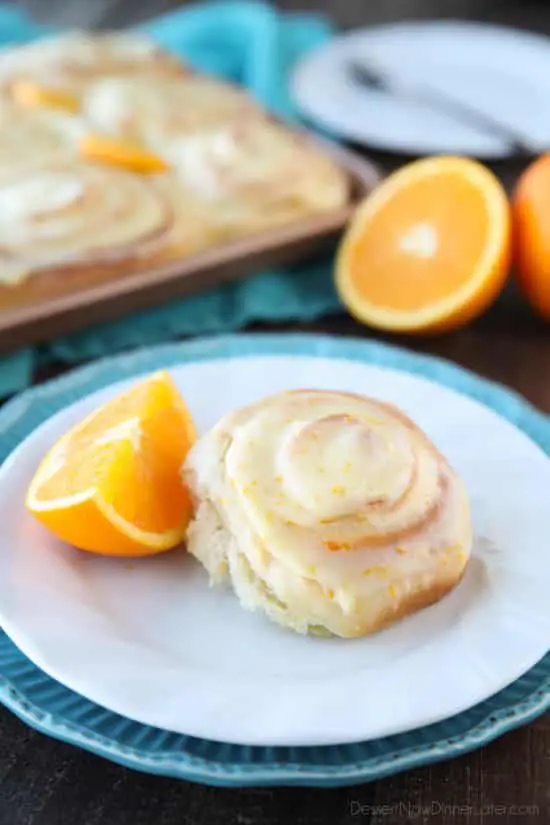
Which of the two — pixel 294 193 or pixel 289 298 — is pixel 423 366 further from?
pixel 294 193

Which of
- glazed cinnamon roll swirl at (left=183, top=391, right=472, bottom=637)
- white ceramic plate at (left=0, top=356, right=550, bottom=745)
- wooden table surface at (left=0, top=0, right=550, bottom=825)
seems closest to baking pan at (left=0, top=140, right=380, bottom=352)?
white ceramic plate at (left=0, top=356, right=550, bottom=745)

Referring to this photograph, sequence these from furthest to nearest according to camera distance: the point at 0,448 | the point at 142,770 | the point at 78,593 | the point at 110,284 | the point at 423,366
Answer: the point at 110,284
the point at 423,366
the point at 0,448
the point at 78,593
the point at 142,770

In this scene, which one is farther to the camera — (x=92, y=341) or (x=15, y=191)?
(x=15, y=191)

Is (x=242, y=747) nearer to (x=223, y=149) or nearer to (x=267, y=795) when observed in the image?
(x=267, y=795)

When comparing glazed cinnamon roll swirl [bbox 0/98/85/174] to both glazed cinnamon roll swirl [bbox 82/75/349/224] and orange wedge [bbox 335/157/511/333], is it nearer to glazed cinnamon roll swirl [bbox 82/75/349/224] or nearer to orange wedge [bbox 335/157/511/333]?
glazed cinnamon roll swirl [bbox 82/75/349/224]

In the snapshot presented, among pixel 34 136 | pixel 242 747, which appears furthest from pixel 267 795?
pixel 34 136

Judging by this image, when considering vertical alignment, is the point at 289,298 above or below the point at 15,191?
below

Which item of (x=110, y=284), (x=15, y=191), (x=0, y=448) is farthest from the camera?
(x=15, y=191)

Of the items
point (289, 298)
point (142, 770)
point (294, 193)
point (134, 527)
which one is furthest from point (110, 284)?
point (142, 770)

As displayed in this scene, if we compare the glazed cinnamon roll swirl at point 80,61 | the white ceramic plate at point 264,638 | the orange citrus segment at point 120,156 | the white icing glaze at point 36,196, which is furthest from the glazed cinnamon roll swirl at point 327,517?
the glazed cinnamon roll swirl at point 80,61
